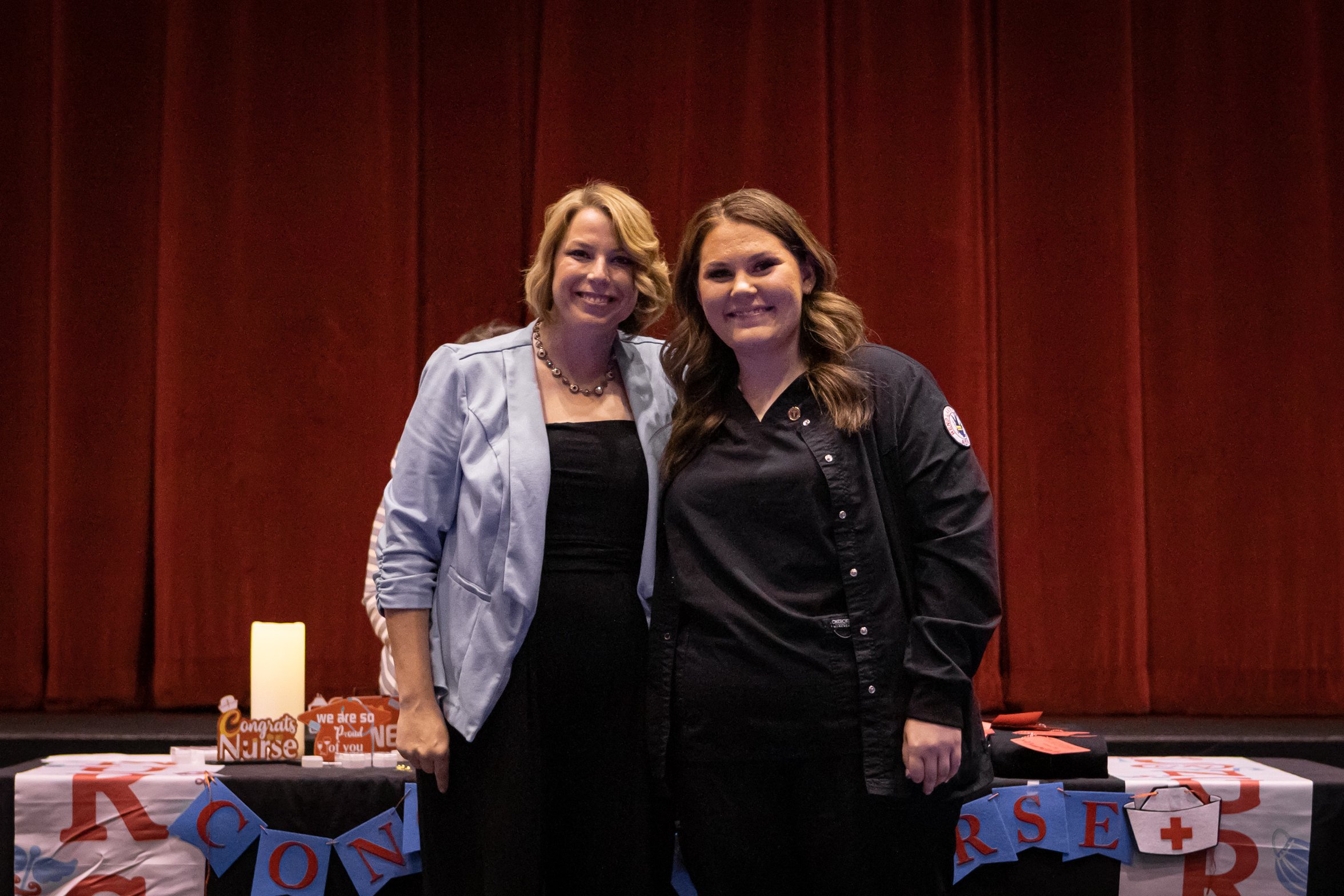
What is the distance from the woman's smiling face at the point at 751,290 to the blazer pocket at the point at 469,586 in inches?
18.9

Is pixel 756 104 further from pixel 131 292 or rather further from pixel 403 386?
pixel 131 292

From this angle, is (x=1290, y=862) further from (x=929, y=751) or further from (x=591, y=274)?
(x=591, y=274)

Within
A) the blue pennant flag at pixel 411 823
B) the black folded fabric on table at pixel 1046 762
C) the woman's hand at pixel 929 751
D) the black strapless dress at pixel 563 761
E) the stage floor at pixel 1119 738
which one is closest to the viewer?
the woman's hand at pixel 929 751

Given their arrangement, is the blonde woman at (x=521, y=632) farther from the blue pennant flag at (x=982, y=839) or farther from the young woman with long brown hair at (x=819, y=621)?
the blue pennant flag at (x=982, y=839)

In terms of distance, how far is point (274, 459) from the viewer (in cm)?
342

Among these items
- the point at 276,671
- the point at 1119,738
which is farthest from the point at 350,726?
the point at 1119,738

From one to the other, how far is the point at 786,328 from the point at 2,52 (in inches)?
119

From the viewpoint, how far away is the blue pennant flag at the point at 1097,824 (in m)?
1.98

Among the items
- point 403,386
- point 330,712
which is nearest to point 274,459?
point 403,386

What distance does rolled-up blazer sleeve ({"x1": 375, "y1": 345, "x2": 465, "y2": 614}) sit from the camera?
5.31 ft

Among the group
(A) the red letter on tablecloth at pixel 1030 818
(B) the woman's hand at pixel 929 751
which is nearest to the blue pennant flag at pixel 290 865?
(B) the woman's hand at pixel 929 751

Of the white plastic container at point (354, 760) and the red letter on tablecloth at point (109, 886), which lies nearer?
the red letter on tablecloth at point (109, 886)

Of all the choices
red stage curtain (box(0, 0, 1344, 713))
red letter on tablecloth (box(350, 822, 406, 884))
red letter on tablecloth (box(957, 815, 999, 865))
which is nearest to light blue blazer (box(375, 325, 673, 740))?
red letter on tablecloth (box(350, 822, 406, 884))

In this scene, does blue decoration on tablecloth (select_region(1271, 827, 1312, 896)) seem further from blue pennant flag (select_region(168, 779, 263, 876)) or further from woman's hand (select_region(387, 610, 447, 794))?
blue pennant flag (select_region(168, 779, 263, 876))
